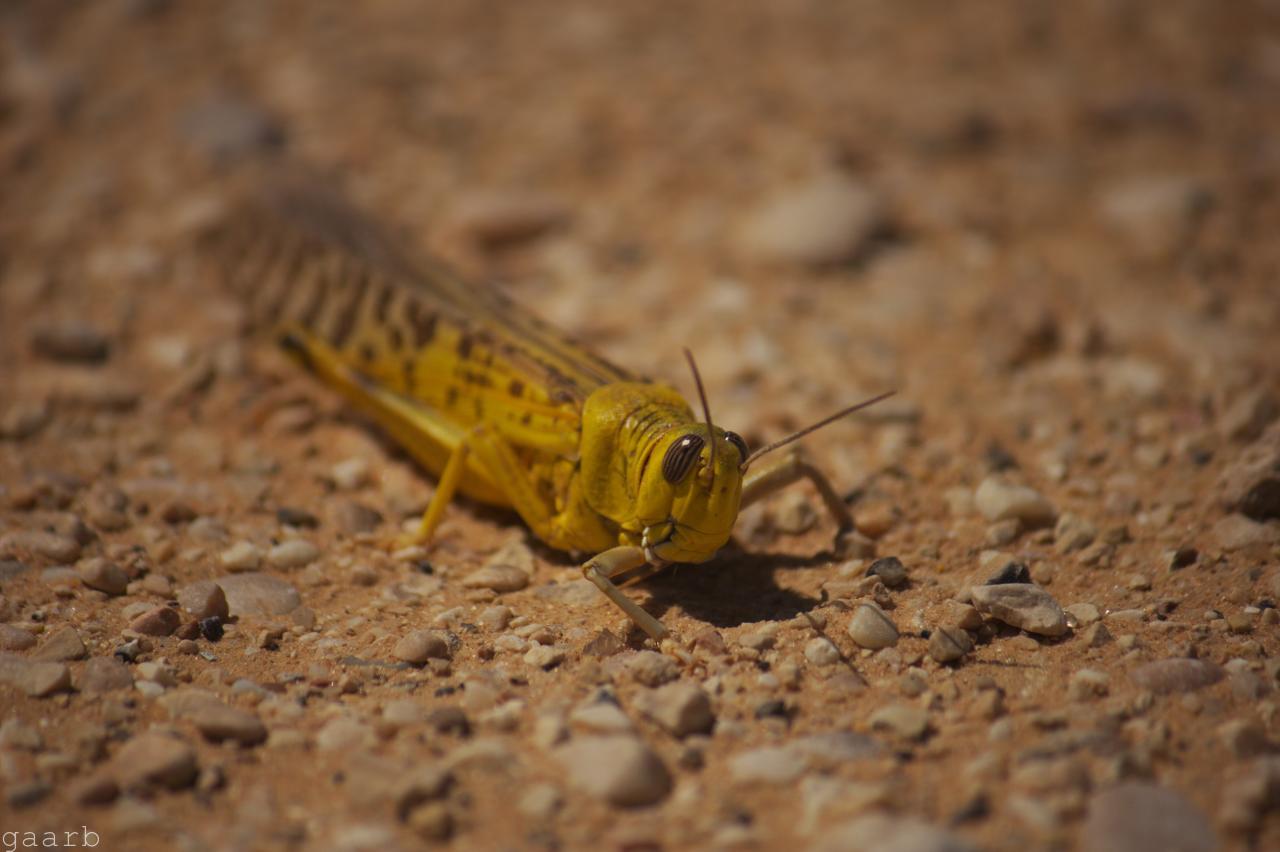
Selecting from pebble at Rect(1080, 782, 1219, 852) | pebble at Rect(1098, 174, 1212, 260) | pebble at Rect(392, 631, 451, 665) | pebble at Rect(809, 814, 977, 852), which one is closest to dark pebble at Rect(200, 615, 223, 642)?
pebble at Rect(392, 631, 451, 665)

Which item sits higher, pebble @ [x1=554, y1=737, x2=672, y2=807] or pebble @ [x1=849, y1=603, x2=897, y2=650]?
pebble @ [x1=849, y1=603, x2=897, y2=650]

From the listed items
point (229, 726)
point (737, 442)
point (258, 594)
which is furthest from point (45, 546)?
point (737, 442)

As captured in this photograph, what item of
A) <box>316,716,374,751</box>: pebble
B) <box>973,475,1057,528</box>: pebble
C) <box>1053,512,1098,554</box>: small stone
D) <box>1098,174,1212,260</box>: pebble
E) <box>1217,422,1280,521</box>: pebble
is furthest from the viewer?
<box>1098,174,1212,260</box>: pebble

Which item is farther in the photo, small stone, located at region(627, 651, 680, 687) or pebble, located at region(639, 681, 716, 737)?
small stone, located at region(627, 651, 680, 687)

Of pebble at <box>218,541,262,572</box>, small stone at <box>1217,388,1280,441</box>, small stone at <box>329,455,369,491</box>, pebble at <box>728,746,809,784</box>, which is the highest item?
small stone at <box>1217,388,1280,441</box>

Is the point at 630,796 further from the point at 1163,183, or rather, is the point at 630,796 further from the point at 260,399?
the point at 1163,183

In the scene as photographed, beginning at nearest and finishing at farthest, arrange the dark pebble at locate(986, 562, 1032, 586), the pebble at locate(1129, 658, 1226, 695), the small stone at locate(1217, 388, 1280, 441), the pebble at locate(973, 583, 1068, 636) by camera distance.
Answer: the pebble at locate(1129, 658, 1226, 695) < the pebble at locate(973, 583, 1068, 636) < the dark pebble at locate(986, 562, 1032, 586) < the small stone at locate(1217, 388, 1280, 441)

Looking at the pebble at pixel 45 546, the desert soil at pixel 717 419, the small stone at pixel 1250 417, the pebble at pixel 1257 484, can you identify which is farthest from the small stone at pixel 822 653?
the pebble at pixel 45 546

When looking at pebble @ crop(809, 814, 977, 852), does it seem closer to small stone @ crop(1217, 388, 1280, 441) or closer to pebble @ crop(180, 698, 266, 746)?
pebble @ crop(180, 698, 266, 746)
